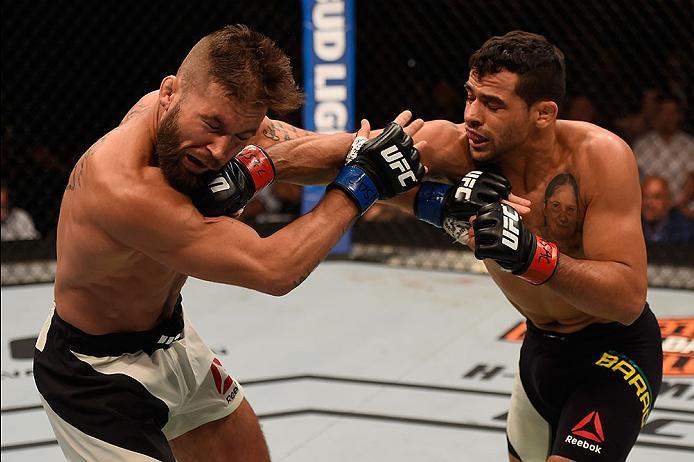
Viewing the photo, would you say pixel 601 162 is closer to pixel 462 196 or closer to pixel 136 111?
pixel 462 196

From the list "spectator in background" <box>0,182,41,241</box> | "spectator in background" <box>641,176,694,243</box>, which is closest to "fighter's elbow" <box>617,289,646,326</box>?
"spectator in background" <box>641,176,694,243</box>

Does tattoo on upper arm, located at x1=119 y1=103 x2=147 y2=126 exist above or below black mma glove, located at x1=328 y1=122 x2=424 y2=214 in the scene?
above

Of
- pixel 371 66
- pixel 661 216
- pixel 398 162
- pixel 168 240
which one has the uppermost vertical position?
pixel 398 162

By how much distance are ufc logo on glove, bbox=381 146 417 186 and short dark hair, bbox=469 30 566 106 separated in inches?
12.2

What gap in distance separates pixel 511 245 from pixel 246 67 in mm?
666

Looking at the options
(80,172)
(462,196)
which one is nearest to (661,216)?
(462,196)

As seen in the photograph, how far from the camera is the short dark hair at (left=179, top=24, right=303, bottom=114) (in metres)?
2.05

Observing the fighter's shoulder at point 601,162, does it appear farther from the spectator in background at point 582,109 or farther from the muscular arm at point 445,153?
the spectator in background at point 582,109

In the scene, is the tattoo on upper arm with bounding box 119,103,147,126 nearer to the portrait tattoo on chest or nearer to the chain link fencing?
the portrait tattoo on chest

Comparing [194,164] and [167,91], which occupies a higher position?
[167,91]

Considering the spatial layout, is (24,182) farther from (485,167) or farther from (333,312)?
(485,167)

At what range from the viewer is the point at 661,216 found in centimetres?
532

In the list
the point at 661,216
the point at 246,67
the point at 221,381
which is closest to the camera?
the point at 246,67

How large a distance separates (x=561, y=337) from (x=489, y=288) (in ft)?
8.50
